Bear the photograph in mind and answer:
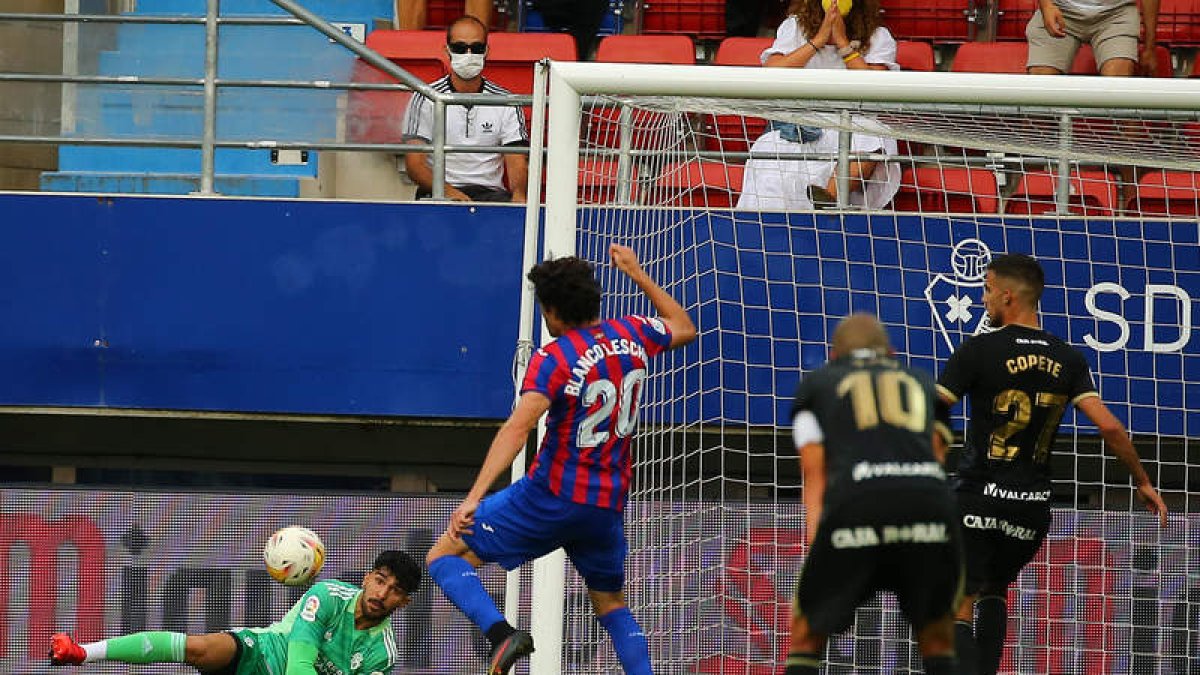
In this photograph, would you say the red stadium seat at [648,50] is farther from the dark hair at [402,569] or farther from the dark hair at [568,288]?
the dark hair at [568,288]

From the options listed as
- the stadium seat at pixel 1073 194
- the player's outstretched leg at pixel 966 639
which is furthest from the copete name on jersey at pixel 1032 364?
the stadium seat at pixel 1073 194

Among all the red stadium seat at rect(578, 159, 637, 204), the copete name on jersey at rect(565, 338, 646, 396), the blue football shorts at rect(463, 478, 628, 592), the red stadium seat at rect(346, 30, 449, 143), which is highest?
the red stadium seat at rect(346, 30, 449, 143)

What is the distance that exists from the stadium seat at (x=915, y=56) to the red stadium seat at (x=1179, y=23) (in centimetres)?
144

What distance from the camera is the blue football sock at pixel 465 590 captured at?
→ 751 cm

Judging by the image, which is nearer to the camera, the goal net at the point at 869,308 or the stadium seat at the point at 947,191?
the goal net at the point at 869,308

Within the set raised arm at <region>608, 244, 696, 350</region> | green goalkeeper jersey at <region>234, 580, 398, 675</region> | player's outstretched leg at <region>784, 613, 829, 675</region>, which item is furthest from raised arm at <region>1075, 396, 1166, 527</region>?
green goalkeeper jersey at <region>234, 580, 398, 675</region>

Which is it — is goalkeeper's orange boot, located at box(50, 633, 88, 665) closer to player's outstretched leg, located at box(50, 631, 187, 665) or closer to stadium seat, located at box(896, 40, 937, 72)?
player's outstretched leg, located at box(50, 631, 187, 665)

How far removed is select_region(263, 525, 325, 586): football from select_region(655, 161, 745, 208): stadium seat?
239 centimetres

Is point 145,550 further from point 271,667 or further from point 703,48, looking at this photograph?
point 703,48

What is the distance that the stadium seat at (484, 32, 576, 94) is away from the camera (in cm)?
1172

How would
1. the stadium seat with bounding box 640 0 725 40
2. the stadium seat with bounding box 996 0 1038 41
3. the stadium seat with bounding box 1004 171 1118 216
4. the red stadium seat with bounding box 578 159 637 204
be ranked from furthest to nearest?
1. the stadium seat with bounding box 640 0 725 40
2. the stadium seat with bounding box 996 0 1038 41
3. the stadium seat with bounding box 1004 171 1118 216
4. the red stadium seat with bounding box 578 159 637 204

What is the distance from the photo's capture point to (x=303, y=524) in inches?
409

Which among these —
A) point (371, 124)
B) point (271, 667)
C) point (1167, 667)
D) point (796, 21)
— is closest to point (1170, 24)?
point (796, 21)

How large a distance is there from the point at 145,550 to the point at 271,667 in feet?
4.26
